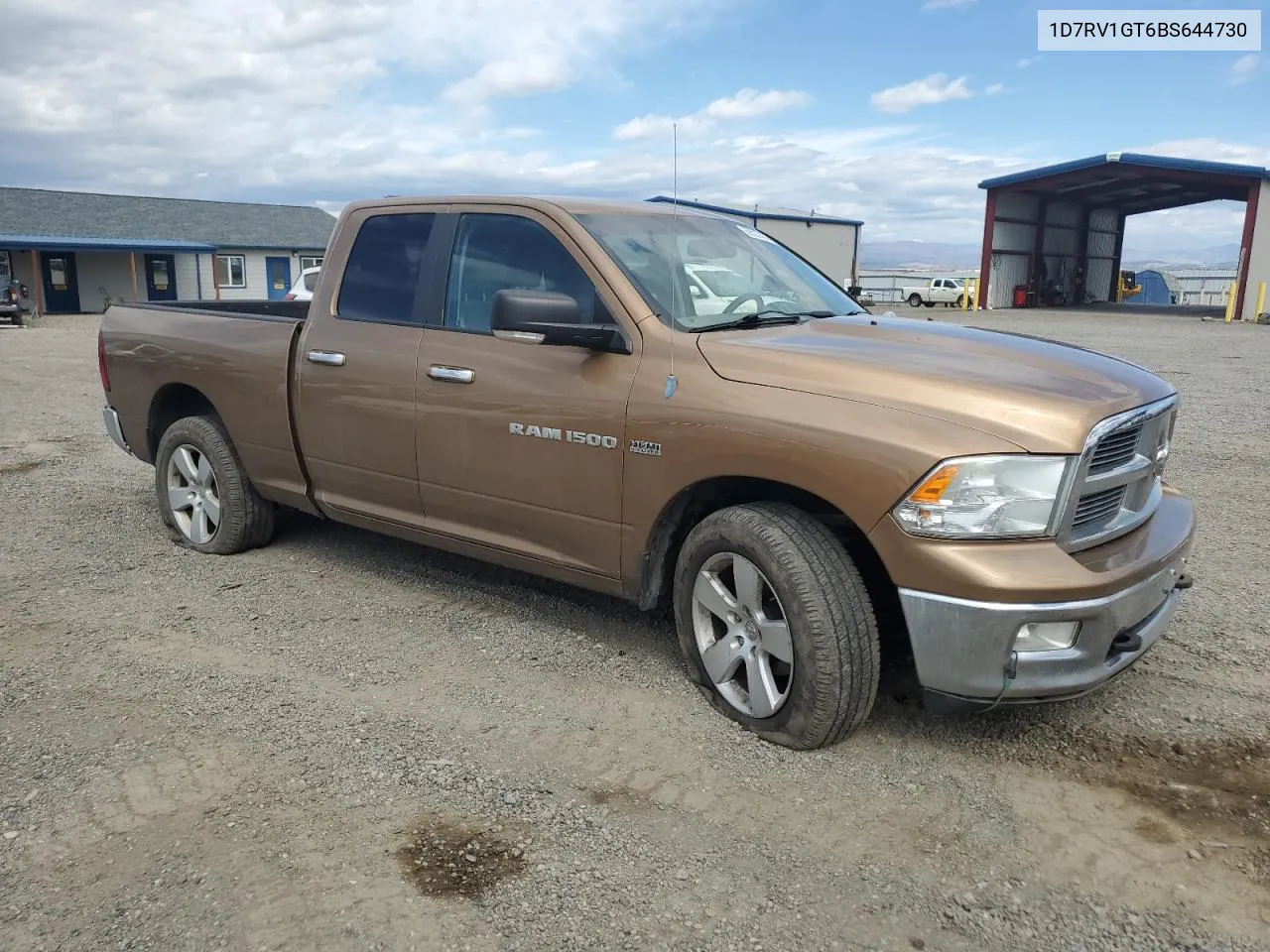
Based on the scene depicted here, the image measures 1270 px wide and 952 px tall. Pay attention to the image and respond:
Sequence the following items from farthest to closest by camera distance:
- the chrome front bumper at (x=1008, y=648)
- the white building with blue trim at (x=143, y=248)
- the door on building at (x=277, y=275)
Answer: the door on building at (x=277, y=275), the white building with blue trim at (x=143, y=248), the chrome front bumper at (x=1008, y=648)

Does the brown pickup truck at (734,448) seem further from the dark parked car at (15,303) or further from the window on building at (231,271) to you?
the window on building at (231,271)

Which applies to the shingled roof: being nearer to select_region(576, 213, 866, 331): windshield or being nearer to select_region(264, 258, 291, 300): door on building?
select_region(264, 258, 291, 300): door on building

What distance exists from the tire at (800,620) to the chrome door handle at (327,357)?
2043mm

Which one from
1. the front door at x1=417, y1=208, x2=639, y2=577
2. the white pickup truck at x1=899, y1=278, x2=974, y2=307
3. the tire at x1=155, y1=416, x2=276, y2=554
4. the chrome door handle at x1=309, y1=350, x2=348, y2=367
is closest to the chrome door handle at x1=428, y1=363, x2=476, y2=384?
the front door at x1=417, y1=208, x2=639, y2=577

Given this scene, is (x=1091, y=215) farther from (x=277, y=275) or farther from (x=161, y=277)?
(x=161, y=277)

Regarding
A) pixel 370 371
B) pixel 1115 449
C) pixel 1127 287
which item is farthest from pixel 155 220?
pixel 1127 287

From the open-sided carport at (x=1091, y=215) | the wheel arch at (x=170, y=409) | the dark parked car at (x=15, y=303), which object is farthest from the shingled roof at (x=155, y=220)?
the wheel arch at (x=170, y=409)

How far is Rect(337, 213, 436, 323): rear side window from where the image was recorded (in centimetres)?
459

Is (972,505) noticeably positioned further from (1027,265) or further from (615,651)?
(1027,265)

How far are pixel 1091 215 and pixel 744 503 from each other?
48.7 metres

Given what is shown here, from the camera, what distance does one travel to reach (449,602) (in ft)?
16.0

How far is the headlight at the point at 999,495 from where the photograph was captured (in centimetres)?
297

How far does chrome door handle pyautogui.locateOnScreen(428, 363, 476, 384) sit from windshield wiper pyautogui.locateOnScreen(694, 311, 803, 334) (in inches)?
39.3

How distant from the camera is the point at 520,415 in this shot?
4.00 m
